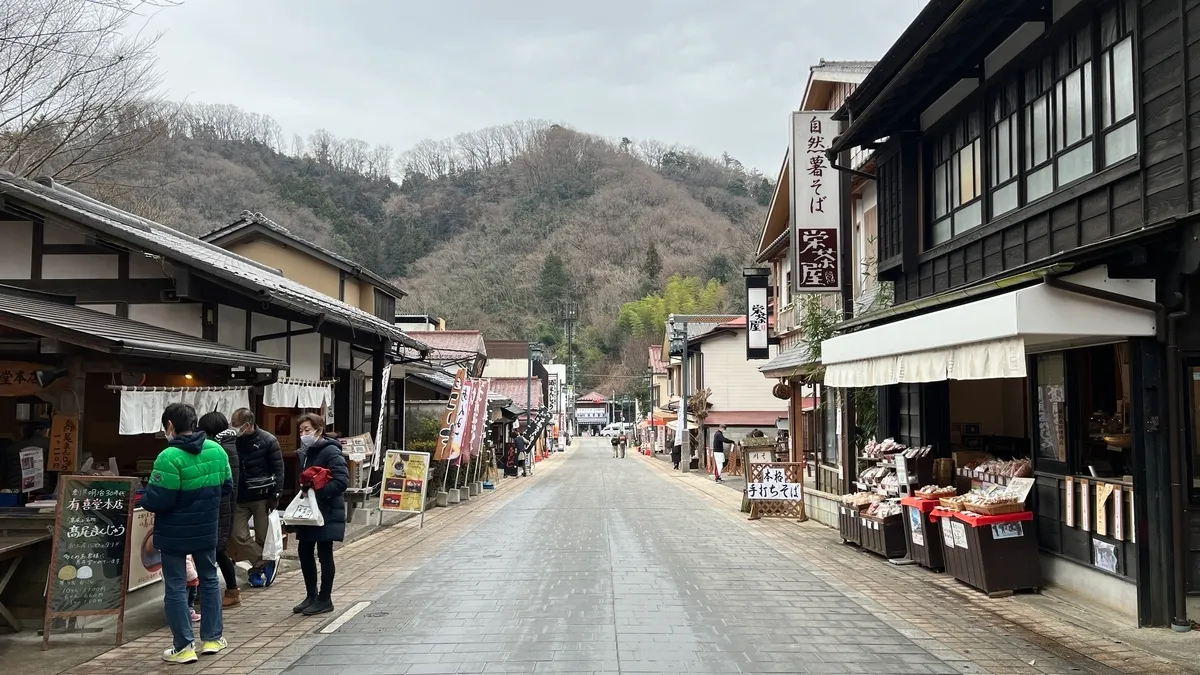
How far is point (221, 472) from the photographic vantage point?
693 centimetres

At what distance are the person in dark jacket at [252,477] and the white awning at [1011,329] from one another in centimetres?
719

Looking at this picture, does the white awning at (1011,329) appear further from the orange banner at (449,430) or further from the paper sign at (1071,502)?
the orange banner at (449,430)

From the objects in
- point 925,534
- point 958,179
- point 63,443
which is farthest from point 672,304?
point 63,443

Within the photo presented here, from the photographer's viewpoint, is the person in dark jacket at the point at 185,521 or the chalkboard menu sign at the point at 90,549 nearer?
the person in dark jacket at the point at 185,521

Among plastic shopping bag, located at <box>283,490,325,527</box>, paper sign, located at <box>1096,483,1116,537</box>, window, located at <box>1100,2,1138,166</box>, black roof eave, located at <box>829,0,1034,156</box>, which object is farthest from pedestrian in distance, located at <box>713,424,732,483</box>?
plastic shopping bag, located at <box>283,490,325,527</box>

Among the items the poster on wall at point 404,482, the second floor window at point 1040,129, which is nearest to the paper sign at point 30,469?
the poster on wall at point 404,482

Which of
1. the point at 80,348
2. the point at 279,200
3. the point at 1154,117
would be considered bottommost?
the point at 80,348

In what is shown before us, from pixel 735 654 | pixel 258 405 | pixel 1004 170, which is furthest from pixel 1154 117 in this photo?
pixel 258 405

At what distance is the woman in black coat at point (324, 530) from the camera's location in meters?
8.20

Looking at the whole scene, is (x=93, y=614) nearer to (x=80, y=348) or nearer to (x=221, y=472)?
(x=221, y=472)

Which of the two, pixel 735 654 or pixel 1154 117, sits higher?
pixel 1154 117

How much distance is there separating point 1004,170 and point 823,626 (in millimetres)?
6187

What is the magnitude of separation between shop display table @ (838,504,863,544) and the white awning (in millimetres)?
2918

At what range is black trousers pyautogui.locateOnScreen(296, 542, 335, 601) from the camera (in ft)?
27.0
